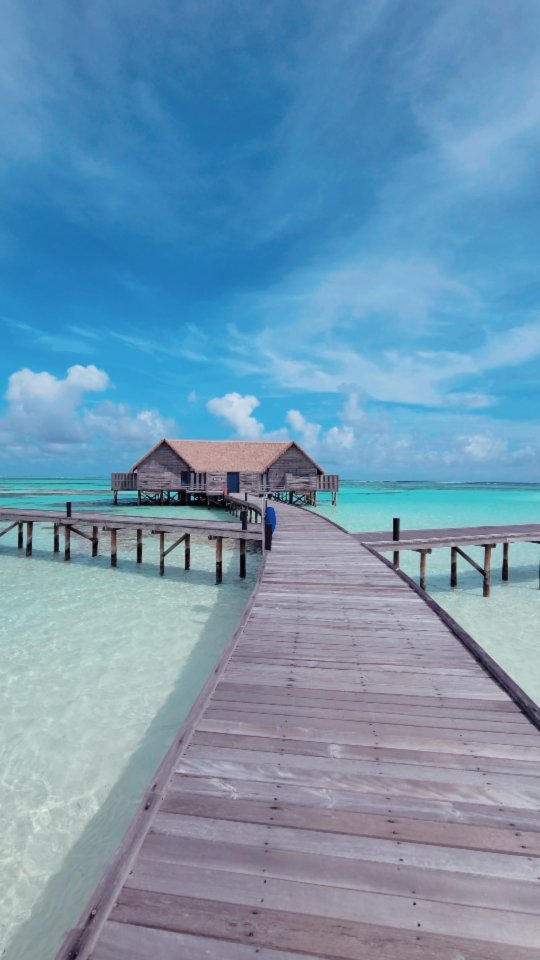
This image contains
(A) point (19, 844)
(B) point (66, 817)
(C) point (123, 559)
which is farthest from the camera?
(C) point (123, 559)

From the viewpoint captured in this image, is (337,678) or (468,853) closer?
(468,853)

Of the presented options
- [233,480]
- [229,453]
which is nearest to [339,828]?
[233,480]

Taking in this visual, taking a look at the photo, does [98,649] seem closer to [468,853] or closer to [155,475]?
[468,853]

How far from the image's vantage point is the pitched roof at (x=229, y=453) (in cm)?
3881

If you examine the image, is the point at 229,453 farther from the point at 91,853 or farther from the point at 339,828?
the point at 339,828

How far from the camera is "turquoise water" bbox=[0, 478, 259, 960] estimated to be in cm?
392

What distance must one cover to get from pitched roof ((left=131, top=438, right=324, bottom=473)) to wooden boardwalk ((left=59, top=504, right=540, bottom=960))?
3453 cm

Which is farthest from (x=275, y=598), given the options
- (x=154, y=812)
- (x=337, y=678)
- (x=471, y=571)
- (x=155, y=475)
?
(x=155, y=475)

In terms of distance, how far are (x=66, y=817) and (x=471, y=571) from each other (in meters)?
15.0

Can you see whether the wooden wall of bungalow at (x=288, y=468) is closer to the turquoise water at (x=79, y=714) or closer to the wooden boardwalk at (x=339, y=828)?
the turquoise water at (x=79, y=714)

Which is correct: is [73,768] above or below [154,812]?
below

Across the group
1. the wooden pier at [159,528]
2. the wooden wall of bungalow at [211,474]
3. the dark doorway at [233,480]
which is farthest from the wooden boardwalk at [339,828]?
the dark doorway at [233,480]

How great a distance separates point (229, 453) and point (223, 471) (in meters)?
2.31

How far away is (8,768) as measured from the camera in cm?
525
